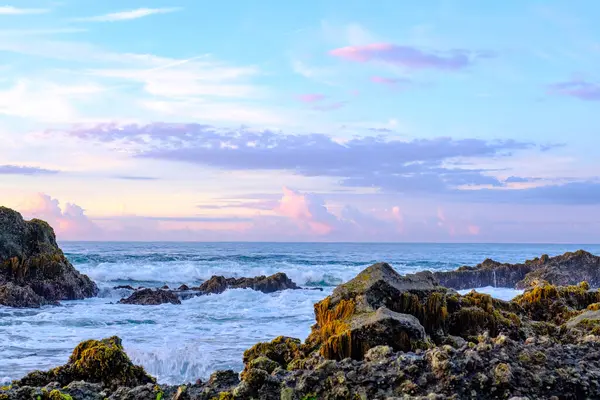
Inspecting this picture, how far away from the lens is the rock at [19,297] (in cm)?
1902

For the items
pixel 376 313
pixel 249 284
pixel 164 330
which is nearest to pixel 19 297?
pixel 164 330

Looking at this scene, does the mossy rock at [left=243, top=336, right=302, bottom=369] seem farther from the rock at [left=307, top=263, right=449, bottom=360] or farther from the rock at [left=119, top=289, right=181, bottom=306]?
the rock at [left=119, top=289, right=181, bottom=306]

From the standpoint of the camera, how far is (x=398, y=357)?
4.45 m

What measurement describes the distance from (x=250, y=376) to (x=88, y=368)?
2.41 meters

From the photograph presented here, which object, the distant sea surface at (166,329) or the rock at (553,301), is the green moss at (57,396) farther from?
the rock at (553,301)

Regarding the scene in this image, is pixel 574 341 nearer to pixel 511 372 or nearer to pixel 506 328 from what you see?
pixel 506 328

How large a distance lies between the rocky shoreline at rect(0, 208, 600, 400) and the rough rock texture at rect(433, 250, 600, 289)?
62.8 ft

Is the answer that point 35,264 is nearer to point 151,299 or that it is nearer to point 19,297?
point 19,297

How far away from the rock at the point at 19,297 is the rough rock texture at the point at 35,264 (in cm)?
6

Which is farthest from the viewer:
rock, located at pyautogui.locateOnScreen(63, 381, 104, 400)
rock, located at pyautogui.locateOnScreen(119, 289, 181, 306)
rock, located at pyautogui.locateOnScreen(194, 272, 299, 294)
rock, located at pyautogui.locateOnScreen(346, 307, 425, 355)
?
rock, located at pyautogui.locateOnScreen(194, 272, 299, 294)

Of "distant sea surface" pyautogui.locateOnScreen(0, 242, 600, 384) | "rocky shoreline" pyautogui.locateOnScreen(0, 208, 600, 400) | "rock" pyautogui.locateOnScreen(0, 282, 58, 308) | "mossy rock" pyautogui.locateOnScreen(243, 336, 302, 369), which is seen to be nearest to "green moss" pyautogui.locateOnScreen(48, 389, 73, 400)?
"rocky shoreline" pyautogui.locateOnScreen(0, 208, 600, 400)

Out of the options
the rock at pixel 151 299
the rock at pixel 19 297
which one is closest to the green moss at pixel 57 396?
the rock at pixel 19 297

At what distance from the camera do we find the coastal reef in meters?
4.07

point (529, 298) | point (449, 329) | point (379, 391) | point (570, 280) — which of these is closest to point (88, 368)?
point (379, 391)
